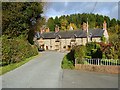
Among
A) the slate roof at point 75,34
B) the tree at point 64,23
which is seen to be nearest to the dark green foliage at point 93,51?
the slate roof at point 75,34

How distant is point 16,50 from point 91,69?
8370mm

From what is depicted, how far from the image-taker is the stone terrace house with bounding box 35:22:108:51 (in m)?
68.6

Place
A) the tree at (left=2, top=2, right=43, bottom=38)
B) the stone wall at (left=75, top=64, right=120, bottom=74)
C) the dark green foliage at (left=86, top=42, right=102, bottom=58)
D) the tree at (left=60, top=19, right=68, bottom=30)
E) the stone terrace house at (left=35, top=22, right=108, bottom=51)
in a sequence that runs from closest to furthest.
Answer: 1. the stone wall at (left=75, top=64, right=120, bottom=74)
2. the dark green foliage at (left=86, top=42, right=102, bottom=58)
3. the tree at (left=2, top=2, right=43, bottom=38)
4. the stone terrace house at (left=35, top=22, right=108, bottom=51)
5. the tree at (left=60, top=19, right=68, bottom=30)

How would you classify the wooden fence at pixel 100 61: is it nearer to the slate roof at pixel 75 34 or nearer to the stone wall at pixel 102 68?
the stone wall at pixel 102 68

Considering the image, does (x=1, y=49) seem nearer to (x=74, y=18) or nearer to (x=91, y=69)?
(x=91, y=69)

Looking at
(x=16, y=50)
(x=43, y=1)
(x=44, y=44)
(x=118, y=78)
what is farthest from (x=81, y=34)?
(x=118, y=78)

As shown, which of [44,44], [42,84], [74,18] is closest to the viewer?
[42,84]

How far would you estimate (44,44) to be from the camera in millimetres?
76000

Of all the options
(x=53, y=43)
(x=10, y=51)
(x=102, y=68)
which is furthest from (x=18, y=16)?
(x=53, y=43)

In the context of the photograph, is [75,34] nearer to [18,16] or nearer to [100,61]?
[18,16]

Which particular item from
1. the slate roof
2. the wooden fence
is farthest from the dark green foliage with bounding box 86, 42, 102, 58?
the slate roof

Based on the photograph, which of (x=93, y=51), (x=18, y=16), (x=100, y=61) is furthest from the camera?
(x=18, y=16)

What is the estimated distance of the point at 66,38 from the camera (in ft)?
240

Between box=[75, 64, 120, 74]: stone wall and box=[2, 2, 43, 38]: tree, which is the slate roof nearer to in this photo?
box=[2, 2, 43, 38]: tree
